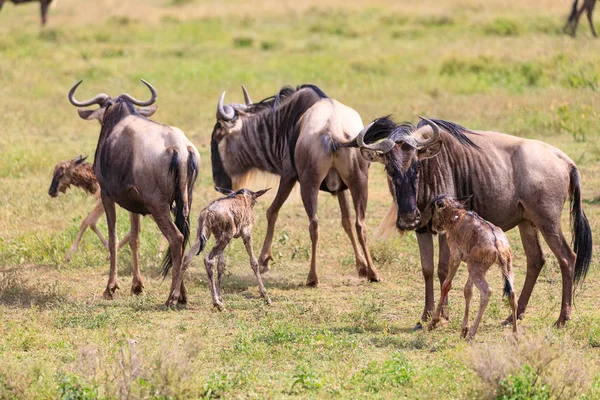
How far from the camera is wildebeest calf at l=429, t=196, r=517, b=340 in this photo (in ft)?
21.6

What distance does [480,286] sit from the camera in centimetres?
663

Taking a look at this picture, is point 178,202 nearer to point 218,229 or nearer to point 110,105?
point 218,229

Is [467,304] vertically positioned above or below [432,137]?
below

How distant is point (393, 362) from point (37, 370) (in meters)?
2.11

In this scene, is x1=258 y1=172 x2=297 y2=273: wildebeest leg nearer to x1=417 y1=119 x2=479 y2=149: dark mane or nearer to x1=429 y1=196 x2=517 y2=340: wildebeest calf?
x1=417 y1=119 x2=479 y2=149: dark mane

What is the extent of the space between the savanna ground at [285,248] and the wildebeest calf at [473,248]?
32 cm

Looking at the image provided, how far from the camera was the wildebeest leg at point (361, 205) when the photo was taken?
8969mm

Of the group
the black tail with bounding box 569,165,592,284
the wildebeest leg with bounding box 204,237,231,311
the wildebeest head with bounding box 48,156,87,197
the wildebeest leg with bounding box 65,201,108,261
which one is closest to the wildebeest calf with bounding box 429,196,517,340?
the black tail with bounding box 569,165,592,284

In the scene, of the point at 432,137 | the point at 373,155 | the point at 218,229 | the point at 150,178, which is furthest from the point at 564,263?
the point at 150,178

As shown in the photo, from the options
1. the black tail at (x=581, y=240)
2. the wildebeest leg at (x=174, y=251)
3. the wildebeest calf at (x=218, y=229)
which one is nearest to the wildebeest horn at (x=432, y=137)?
the black tail at (x=581, y=240)

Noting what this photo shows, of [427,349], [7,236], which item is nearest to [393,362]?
[427,349]

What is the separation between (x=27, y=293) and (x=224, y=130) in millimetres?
2686

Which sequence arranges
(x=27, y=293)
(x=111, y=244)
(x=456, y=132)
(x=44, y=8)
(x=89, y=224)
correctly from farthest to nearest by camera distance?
1. (x=44, y=8)
2. (x=89, y=224)
3. (x=111, y=244)
4. (x=27, y=293)
5. (x=456, y=132)

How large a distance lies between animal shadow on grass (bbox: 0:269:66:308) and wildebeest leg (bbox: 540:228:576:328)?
377 centimetres
